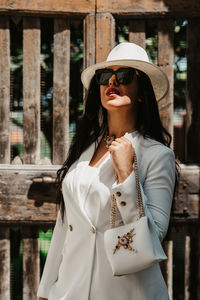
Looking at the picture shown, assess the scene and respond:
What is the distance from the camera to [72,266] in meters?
1.48

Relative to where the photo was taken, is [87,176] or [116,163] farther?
[87,176]

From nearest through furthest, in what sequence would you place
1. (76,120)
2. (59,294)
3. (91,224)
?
(91,224)
(59,294)
(76,120)

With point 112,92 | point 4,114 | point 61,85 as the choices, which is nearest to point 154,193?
point 112,92

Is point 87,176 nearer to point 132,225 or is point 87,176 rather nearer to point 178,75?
point 132,225

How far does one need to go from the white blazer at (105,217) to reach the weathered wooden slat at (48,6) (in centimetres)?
112

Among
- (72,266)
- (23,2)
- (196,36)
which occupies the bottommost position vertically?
(72,266)

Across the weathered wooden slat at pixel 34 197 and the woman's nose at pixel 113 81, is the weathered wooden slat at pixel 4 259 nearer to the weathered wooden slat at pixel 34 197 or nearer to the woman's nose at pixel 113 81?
the weathered wooden slat at pixel 34 197

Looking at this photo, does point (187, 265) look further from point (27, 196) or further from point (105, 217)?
point (105, 217)

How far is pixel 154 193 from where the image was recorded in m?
1.32

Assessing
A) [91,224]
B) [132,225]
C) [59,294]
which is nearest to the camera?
[132,225]

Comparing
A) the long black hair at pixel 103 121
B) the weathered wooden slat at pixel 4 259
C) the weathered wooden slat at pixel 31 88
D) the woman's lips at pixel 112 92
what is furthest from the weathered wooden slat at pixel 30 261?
the woman's lips at pixel 112 92

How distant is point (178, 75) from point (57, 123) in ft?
3.65

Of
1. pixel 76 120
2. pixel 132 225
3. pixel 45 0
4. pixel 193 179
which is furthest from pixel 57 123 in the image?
pixel 132 225

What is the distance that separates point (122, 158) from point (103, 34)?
3.92 ft
